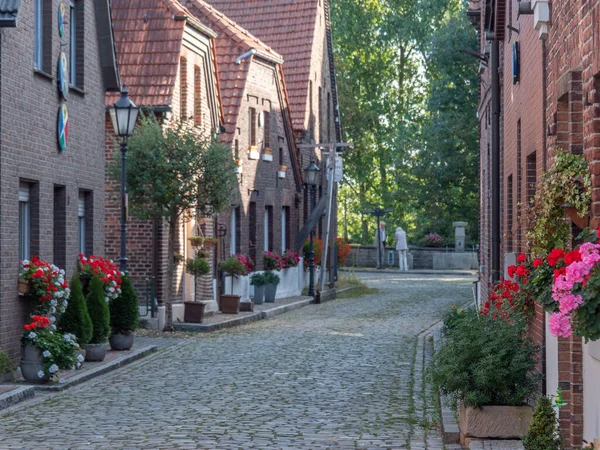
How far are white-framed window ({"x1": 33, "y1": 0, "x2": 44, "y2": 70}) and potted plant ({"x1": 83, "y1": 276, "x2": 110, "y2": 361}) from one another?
318cm

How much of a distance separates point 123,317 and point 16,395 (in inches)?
228

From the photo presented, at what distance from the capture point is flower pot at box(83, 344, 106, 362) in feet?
54.6

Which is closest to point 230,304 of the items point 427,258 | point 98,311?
point 98,311

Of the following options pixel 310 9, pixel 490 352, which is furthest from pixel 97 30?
pixel 310 9

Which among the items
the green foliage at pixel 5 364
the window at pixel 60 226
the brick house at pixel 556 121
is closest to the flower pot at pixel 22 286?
the green foliage at pixel 5 364

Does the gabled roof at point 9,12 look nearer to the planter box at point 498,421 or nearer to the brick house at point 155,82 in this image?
the planter box at point 498,421

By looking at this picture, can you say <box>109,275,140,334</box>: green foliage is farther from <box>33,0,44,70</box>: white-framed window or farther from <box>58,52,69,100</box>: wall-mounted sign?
<box>33,0,44,70</box>: white-framed window

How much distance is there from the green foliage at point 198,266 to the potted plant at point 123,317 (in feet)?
17.9

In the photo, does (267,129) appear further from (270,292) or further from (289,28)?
(289,28)

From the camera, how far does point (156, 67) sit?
81.1 feet

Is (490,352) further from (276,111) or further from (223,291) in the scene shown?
(276,111)

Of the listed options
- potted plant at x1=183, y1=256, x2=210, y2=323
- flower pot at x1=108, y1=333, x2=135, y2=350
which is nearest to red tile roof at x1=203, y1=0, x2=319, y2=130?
potted plant at x1=183, y1=256, x2=210, y2=323

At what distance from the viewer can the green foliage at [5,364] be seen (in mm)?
13930

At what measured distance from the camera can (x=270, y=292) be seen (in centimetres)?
3222
